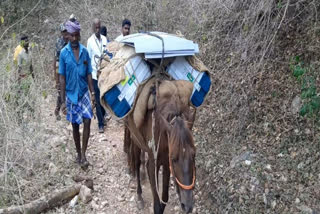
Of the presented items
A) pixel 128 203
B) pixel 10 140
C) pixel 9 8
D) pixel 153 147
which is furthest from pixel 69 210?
pixel 9 8

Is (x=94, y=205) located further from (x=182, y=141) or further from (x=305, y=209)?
(x=305, y=209)

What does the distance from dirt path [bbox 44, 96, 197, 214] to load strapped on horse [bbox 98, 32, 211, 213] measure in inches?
32.3

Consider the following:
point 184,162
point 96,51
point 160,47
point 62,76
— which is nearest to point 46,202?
point 62,76

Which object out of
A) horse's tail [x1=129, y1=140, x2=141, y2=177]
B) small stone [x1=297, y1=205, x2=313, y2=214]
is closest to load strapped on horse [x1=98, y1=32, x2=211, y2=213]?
horse's tail [x1=129, y1=140, x2=141, y2=177]

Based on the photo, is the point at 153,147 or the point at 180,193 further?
the point at 153,147

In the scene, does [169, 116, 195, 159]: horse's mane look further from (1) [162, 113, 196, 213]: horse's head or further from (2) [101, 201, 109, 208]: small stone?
(2) [101, 201, 109, 208]: small stone

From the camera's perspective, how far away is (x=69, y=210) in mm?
4367

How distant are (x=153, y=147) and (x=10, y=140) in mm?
1919

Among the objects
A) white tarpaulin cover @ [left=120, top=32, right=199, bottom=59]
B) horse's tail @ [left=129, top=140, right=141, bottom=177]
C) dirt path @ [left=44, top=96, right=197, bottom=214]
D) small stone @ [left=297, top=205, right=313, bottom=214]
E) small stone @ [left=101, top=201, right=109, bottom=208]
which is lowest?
dirt path @ [left=44, top=96, right=197, bottom=214]

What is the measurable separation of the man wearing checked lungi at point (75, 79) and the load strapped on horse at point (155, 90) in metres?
0.70

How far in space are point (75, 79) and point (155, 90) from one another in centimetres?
166

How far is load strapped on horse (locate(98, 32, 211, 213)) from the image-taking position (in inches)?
142

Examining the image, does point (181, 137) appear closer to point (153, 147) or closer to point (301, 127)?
point (153, 147)

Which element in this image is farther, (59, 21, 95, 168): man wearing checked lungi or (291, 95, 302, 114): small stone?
(59, 21, 95, 168): man wearing checked lungi
